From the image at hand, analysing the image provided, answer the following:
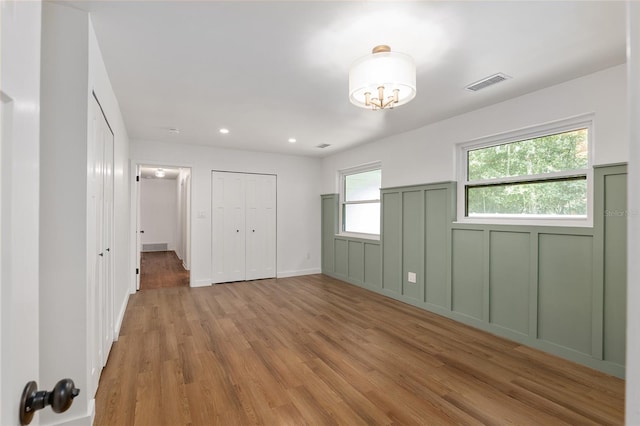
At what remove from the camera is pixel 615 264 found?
2.46 m

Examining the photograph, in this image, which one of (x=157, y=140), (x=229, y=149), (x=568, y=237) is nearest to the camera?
(x=568, y=237)

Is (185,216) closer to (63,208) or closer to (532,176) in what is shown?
(63,208)

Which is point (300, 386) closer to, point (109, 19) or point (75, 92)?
point (75, 92)

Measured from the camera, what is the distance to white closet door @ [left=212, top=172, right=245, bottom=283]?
18.0ft

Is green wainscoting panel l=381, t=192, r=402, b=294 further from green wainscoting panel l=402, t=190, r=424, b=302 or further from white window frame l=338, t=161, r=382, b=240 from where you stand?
white window frame l=338, t=161, r=382, b=240

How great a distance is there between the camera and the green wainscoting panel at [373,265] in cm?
488

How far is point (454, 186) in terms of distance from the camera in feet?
12.3

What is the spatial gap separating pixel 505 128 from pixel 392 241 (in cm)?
212

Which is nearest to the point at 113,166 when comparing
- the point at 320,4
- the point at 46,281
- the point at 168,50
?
the point at 168,50

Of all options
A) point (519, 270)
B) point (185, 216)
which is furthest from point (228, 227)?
point (519, 270)

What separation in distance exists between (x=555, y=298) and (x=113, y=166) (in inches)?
171

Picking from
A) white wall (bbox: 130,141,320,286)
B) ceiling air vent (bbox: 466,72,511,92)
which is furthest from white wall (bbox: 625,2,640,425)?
white wall (bbox: 130,141,320,286)

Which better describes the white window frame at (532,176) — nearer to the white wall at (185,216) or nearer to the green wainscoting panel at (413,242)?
the green wainscoting panel at (413,242)

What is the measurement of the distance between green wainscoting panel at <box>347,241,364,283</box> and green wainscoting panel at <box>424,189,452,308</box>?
140cm
